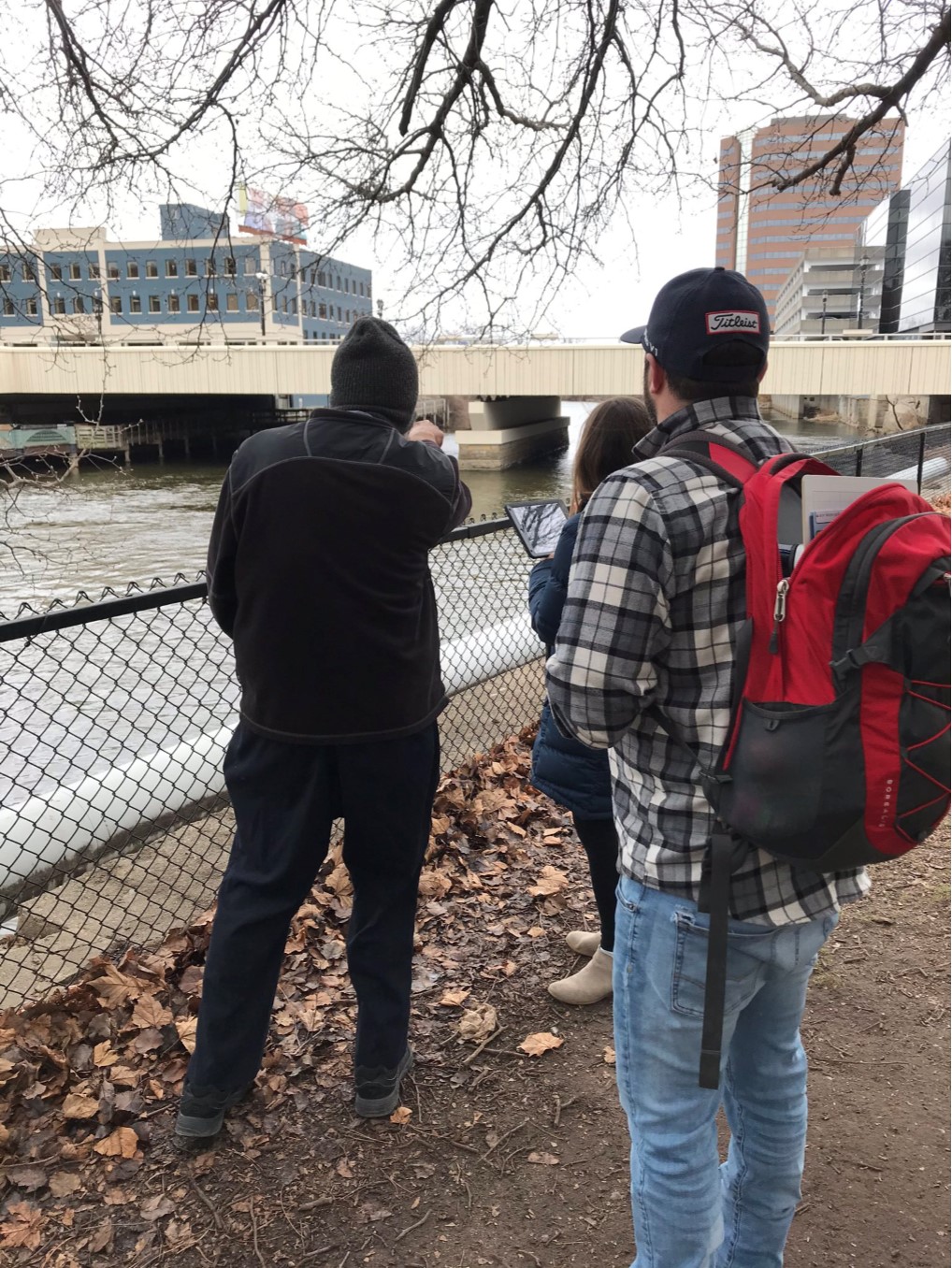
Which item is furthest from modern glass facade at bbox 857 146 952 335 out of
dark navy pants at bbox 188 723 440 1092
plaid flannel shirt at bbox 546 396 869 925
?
plaid flannel shirt at bbox 546 396 869 925

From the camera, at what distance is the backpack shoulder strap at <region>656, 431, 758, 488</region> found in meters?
1.54

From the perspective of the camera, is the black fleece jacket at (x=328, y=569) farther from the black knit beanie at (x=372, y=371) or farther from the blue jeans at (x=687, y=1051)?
the blue jeans at (x=687, y=1051)

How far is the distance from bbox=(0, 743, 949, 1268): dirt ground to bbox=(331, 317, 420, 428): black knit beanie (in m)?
1.94

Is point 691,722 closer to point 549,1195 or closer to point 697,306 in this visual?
point 697,306

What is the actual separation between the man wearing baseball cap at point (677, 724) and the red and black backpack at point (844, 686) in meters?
0.08

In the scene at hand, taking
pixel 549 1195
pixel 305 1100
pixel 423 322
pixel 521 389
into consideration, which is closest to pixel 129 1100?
pixel 305 1100

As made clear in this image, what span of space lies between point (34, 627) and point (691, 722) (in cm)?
214

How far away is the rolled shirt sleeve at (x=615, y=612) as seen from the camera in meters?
1.50

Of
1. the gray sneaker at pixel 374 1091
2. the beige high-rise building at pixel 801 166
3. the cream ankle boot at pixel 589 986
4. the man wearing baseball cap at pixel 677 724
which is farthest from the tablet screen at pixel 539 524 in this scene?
the beige high-rise building at pixel 801 166

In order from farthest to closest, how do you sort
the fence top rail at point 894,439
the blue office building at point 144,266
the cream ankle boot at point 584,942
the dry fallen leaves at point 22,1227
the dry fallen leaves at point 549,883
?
the fence top rail at point 894,439
the blue office building at point 144,266
the dry fallen leaves at point 549,883
the cream ankle boot at point 584,942
the dry fallen leaves at point 22,1227

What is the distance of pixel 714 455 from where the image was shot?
5.15 feet

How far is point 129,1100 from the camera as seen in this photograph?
8.67 ft

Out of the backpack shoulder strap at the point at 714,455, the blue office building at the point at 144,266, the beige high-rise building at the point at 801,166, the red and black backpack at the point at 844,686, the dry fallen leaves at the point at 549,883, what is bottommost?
the dry fallen leaves at the point at 549,883

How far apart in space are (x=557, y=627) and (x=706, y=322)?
980mm
